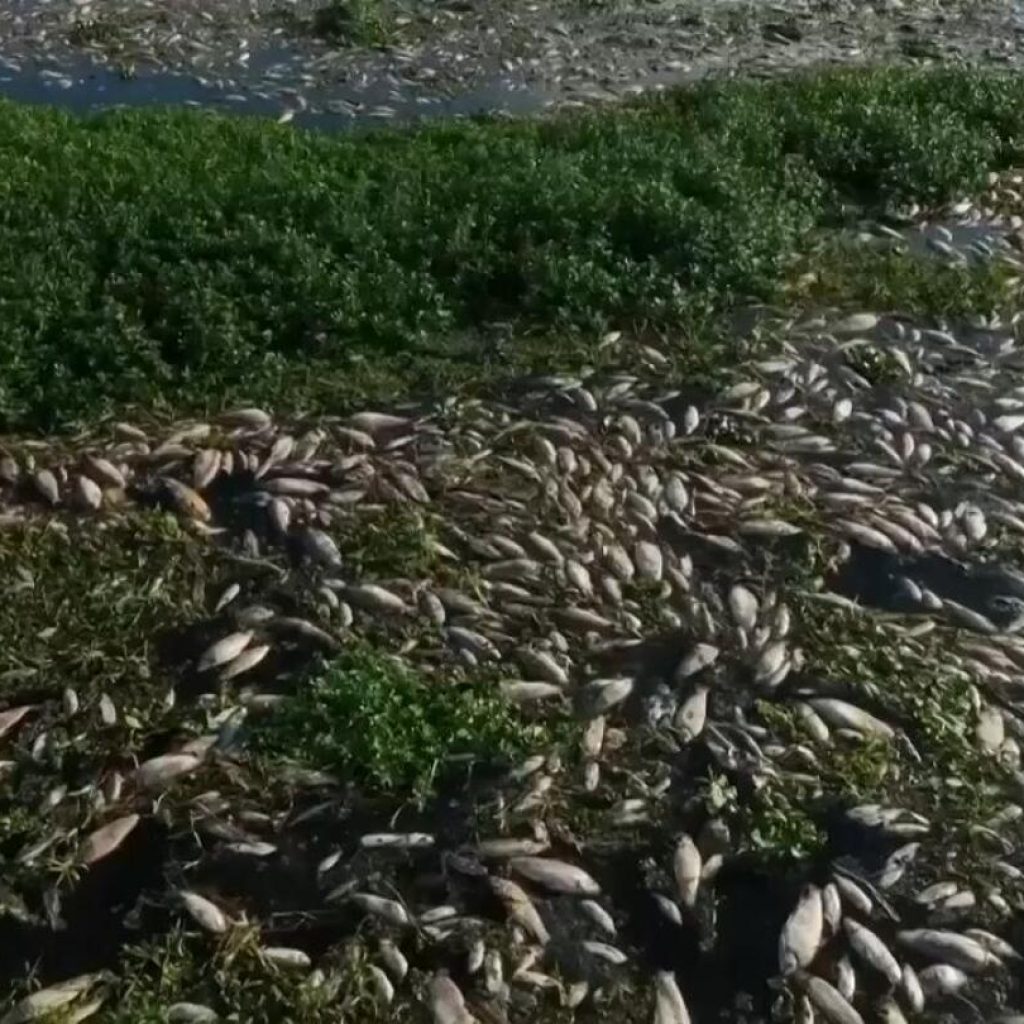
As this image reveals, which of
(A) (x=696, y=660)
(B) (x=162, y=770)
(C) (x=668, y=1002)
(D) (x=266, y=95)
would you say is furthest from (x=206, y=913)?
(D) (x=266, y=95)

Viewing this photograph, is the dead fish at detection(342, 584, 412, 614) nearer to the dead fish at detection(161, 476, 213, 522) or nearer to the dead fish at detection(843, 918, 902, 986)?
the dead fish at detection(161, 476, 213, 522)

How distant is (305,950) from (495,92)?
747 centimetres

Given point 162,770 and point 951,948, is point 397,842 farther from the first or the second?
point 951,948

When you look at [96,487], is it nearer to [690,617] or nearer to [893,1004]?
[690,617]

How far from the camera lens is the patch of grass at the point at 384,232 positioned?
22.8ft

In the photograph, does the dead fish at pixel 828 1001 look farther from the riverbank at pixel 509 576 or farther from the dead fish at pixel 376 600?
the dead fish at pixel 376 600

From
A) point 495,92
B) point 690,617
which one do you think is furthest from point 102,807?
point 495,92

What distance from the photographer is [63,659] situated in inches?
216

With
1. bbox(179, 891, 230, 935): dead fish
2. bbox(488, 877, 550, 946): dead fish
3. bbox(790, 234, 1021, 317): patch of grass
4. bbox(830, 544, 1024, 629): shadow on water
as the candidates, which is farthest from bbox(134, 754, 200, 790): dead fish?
bbox(790, 234, 1021, 317): patch of grass

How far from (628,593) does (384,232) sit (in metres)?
2.69

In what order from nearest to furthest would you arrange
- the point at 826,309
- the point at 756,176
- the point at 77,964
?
1. the point at 77,964
2. the point at 826,309
3. the point at 756,176

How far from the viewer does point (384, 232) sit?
775 centimetres

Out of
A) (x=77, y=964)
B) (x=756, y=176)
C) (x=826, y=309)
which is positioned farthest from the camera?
(x=756, y=176)

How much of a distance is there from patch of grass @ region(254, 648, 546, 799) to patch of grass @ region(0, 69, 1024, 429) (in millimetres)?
1989
